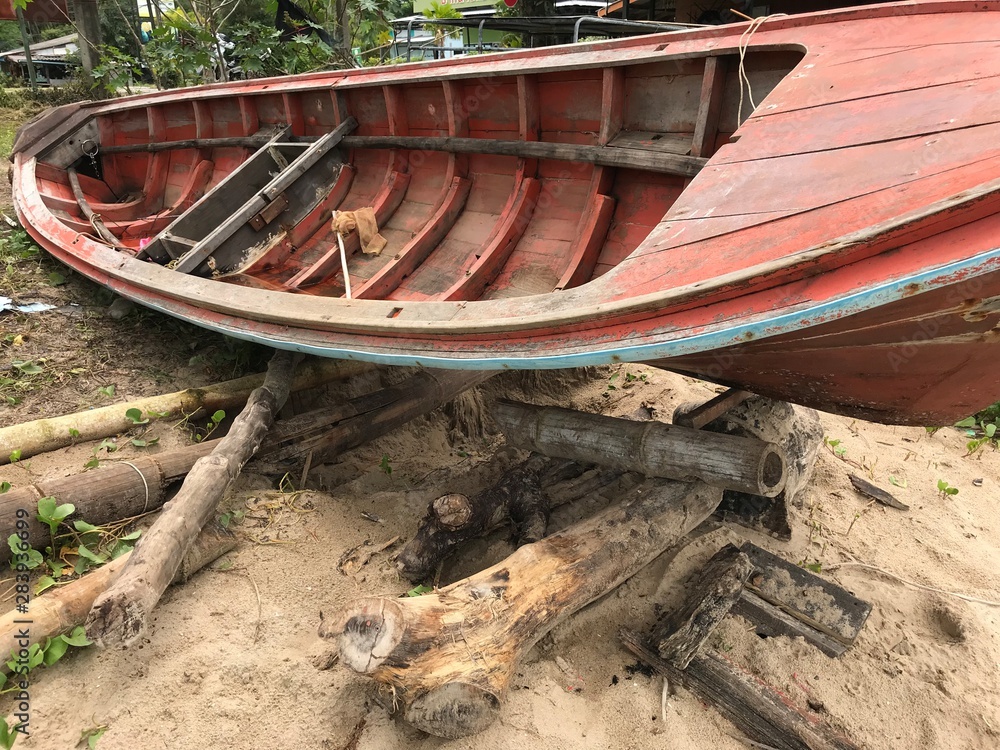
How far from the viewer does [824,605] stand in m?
2.46

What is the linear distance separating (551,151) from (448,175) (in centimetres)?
89

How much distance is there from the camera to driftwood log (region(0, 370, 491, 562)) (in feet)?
8.59

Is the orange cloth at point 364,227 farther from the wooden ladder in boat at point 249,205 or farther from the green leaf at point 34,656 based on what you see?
the green leaf at point 34,656

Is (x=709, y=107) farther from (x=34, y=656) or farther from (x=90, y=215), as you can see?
(x=90, y=215)

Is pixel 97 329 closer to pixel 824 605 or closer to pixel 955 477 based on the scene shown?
pixel 824 605

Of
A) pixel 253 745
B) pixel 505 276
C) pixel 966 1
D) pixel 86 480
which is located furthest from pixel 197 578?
pixel 966 1

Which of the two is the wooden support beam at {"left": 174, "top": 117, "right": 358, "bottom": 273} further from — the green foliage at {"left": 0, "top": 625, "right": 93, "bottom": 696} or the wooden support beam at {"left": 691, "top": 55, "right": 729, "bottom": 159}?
the wooden support beam at {"left": 691, "top": 55, "right": 729, "bottom": 159}

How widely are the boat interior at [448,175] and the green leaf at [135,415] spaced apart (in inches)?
38.6

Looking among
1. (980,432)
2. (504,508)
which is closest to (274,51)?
(504,508)

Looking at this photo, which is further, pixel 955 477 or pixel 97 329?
pixel 97 329

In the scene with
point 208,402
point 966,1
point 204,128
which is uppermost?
point 966,1

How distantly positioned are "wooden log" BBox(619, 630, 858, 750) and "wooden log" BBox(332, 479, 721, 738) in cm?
40

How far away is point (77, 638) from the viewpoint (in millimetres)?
2221

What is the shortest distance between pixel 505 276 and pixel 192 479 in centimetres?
188
